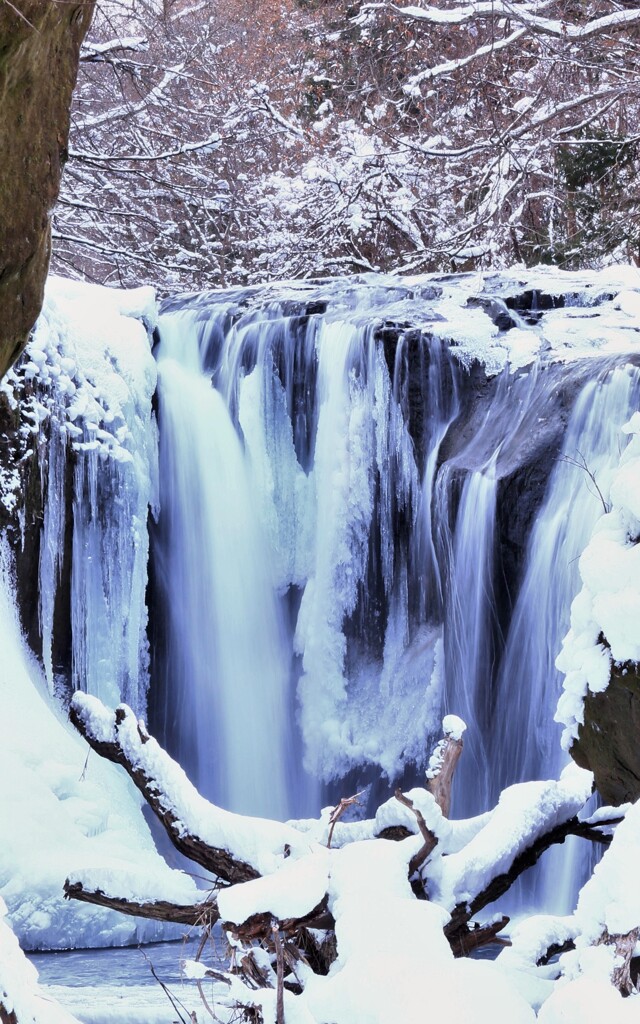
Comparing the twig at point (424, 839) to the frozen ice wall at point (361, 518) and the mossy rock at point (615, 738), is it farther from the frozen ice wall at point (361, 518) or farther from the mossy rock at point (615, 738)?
the frozen ice wall at point (361, 518)

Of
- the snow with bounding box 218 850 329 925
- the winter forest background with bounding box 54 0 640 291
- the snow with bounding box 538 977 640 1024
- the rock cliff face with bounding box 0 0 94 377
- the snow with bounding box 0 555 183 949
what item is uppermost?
the winter forest background with bounding box 54 0 640 291

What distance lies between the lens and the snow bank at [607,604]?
2.56 m

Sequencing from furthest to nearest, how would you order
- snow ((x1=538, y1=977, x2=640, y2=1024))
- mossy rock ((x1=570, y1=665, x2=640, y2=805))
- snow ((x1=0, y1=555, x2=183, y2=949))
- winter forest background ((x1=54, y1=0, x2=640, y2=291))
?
winter forest background ((x1=54, y1=0, x2=640, y2=291)) → snow ((x1=0, y1=555, x2=183, y2=949)) → mossy rock ((x1=570, y1=665, x2=640, y2=805)) → snow ((x1=538, y1=977, x2=640, y2=1024))

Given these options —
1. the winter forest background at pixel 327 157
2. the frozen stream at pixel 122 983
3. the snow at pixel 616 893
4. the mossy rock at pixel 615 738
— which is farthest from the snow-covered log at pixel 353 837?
the winter forest background at pixel 327 157

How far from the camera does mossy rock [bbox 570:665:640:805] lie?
2.65m

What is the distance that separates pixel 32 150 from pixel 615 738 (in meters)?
2.23

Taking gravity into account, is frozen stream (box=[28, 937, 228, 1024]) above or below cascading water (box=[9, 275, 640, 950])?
below

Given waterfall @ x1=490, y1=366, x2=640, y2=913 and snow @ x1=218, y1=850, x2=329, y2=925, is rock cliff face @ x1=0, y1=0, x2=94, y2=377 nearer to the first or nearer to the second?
snow @ x1=218, y1=850, x2=329, y2=925

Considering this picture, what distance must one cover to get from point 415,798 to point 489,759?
456 centimetres

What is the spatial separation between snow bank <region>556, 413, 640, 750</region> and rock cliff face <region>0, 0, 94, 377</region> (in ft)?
5.63

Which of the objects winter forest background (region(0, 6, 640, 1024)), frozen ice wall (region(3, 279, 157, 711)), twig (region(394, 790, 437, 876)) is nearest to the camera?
twig (region(394, 790, 437, 876))

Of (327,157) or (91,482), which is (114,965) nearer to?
(91,482)

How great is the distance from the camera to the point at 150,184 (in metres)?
13.4

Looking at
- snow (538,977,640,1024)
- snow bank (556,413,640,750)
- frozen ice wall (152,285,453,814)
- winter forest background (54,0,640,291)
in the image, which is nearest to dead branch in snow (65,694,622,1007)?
snow bank (556,413,640,750)
